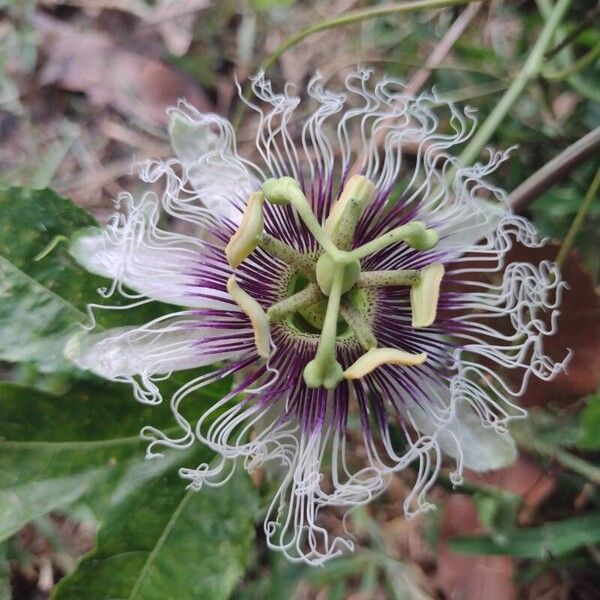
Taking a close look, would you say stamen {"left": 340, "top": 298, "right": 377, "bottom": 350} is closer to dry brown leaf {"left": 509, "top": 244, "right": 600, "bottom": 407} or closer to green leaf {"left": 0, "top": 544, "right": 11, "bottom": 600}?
dry brown leaf {"left": 509, "top": 244, "right": 600, "bottom": 407}

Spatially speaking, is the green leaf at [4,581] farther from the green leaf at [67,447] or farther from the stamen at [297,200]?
the stamen at [297,200]

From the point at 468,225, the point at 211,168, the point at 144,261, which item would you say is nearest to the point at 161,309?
the point at 144,261

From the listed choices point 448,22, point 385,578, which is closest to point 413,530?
point 385,578

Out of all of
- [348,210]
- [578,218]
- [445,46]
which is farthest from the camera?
[445,46]

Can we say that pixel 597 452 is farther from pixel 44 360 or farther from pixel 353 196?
pixel 44 360

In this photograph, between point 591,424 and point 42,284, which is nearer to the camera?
point 42,284

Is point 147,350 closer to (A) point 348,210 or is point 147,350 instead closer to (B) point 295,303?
(B) point 295,303

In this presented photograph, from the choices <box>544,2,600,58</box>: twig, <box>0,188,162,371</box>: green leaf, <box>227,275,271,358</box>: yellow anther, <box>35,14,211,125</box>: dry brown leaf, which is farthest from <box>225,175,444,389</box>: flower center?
<box>35,14,211,125</box>: dry brown leaf
